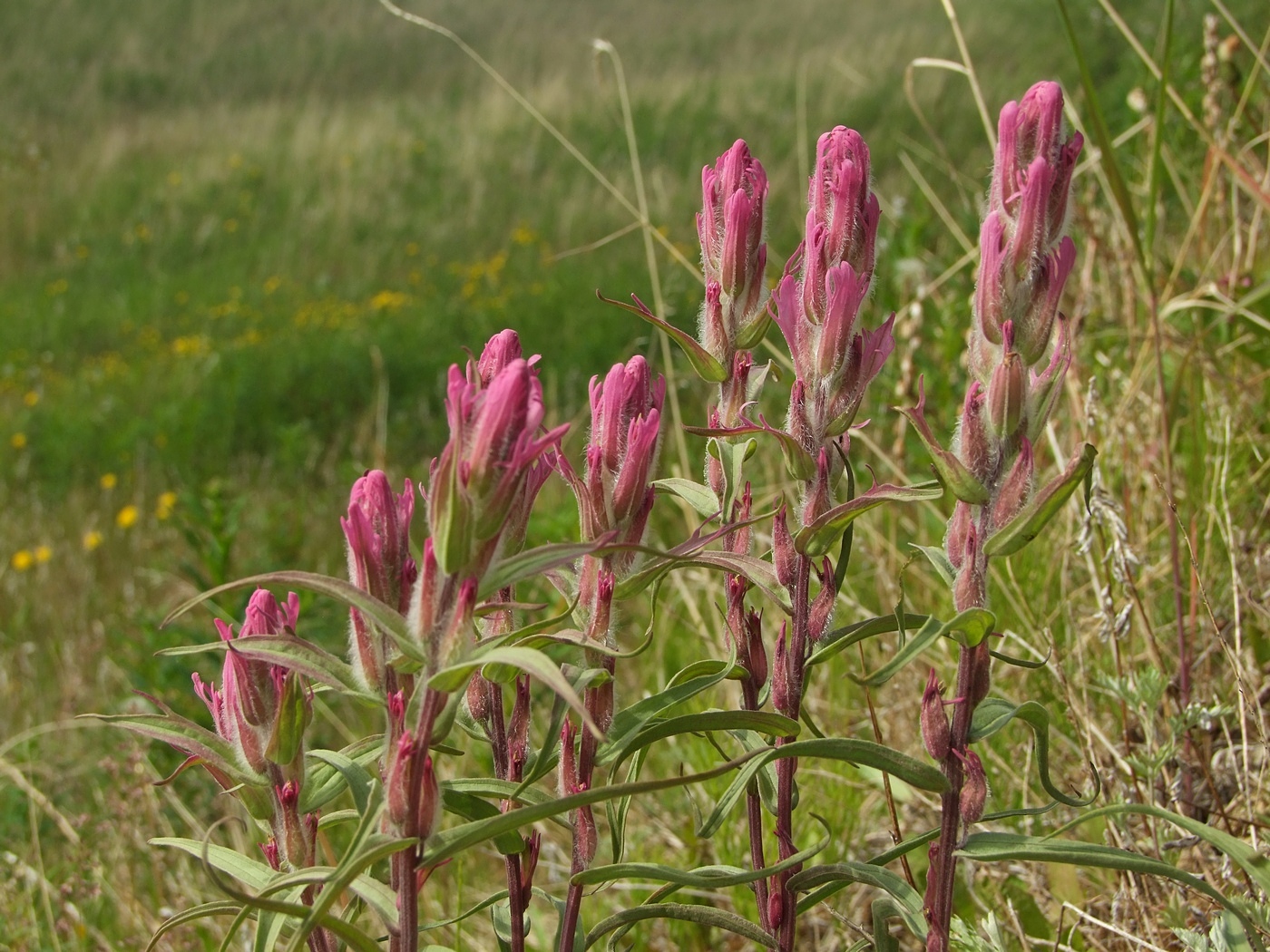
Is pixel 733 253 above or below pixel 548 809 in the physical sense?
above

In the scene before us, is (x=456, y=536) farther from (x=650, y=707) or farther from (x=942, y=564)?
(x=942, y=564)

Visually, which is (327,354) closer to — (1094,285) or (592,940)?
(1094,285)

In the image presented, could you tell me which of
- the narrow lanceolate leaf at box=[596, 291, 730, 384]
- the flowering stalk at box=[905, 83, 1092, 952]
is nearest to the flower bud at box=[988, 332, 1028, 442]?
the flowering stalk at box=[905, 83, 1092, 952]

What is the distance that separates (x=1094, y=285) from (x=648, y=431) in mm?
2424

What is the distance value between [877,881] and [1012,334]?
1.41ft

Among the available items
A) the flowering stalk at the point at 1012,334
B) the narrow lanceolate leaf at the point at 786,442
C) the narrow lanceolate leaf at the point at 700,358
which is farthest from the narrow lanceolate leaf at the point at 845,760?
the narrow lanceolate leaf at the point at 700,358

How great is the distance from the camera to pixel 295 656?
2.57ft

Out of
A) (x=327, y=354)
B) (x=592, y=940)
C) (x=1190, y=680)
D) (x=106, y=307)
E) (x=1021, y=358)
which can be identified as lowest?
(x=106, y=307)

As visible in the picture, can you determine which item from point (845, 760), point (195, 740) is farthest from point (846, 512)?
point (195, 740)

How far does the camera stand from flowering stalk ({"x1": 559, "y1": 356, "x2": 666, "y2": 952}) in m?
0.89

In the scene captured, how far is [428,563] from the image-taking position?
0.76m

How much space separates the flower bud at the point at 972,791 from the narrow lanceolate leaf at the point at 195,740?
0.54 meters

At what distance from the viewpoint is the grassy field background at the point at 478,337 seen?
1.78m

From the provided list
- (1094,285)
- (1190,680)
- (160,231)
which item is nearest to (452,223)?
(160,231)
